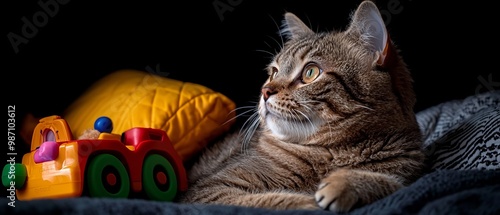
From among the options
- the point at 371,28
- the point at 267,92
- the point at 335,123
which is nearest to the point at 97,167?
the point at 267,92

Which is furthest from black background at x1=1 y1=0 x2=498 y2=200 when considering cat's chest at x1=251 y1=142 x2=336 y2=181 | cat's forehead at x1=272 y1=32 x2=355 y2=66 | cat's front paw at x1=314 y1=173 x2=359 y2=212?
cat's front paw at x1=314 y1=173 x2=359 y2=212

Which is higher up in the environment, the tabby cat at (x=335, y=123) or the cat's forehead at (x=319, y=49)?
the cat's forehead at (x=319, y=49)

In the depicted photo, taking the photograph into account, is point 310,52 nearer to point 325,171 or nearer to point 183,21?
point 325,171

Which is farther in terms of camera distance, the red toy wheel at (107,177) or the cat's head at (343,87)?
the cat's head at (343,87)

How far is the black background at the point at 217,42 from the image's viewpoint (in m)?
1.86

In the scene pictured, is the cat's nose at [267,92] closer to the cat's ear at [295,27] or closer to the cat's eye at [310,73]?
the cat's eye at [310,73]

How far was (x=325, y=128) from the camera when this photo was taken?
1.24 meters

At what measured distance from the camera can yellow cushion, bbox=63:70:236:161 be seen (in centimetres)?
157

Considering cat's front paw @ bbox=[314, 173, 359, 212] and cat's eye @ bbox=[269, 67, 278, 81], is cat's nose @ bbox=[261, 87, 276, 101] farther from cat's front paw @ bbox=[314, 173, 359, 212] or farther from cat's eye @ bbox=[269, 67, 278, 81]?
cat's front paw @ bbox=[314, 173, 359, 212]

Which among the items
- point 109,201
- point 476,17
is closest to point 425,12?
point 476,17

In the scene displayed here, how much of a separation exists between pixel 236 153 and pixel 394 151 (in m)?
Answer: 0.52

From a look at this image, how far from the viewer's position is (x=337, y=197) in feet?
3.09

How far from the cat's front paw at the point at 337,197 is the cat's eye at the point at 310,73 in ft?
1.25

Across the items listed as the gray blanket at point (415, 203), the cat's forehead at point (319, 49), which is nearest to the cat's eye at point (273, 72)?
the cat's forehead at point (319, 49)
